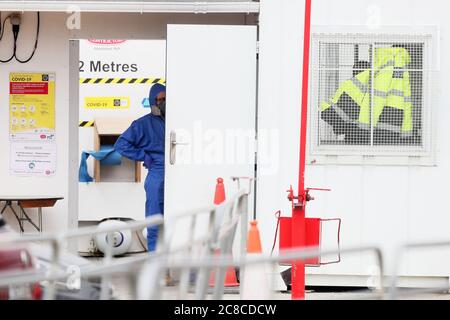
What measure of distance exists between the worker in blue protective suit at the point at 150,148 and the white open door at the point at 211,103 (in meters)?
0.94

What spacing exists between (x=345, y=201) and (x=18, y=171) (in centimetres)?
378

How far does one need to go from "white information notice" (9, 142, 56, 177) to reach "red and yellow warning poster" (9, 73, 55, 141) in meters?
0.07

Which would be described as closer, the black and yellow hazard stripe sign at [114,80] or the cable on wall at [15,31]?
the cable on wall at [15,31]

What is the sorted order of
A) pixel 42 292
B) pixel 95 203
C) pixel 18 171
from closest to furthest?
1. pixel 42 292
2. pixel 18 171
3. pixel 95 203

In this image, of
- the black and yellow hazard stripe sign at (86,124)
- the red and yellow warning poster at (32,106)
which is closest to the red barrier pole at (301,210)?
the red and yellow warning poster at (32,106)

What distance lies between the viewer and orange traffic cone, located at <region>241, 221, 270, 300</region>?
17.5 ft

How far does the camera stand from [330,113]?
7.74 m

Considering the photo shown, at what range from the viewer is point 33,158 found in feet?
31.7

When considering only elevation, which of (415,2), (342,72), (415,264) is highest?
(415,2)

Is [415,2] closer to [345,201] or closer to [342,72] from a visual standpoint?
[342,72]

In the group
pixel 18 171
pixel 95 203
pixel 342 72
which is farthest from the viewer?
pixel 95 203

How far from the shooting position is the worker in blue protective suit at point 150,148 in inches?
348

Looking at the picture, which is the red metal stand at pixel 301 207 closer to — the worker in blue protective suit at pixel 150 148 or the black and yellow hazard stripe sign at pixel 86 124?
the worker in blue protective suit at pixel 150 148
